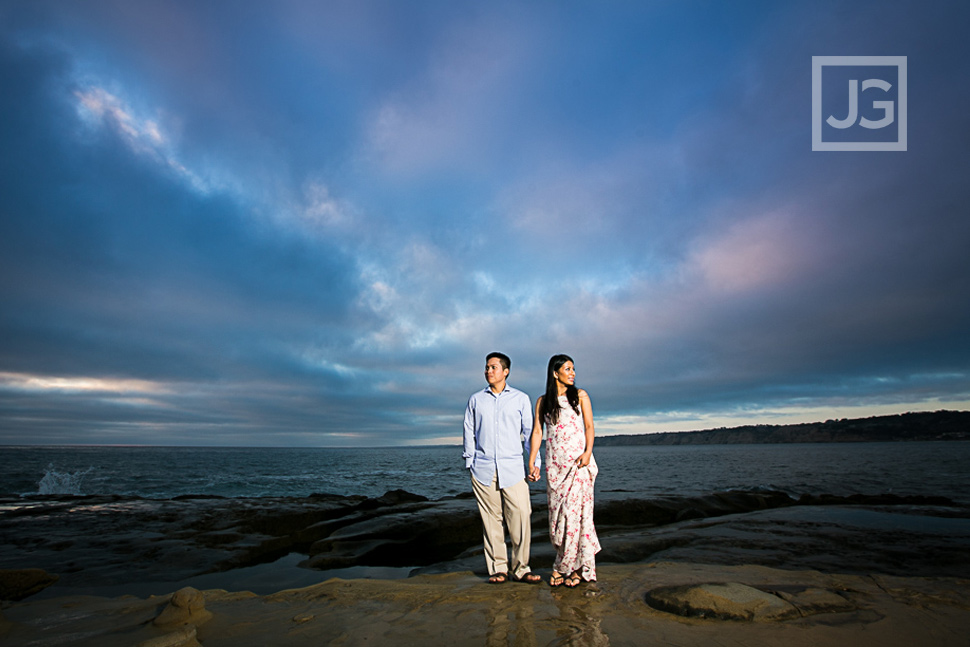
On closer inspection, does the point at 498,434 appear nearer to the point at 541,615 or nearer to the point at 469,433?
the point at 469,433

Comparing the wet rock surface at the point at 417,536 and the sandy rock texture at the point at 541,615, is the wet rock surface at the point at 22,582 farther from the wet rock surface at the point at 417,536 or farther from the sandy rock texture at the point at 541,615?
the sandy rock texture at the point at 541,615

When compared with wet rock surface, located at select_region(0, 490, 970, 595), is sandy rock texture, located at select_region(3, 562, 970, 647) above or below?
above

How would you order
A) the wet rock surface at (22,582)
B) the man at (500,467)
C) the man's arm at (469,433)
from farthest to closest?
the wet rock surface at (22,582)
the man's arm at (469,433)
the man at (500,467)

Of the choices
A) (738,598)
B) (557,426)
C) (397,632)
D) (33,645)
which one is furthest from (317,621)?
(738,598)

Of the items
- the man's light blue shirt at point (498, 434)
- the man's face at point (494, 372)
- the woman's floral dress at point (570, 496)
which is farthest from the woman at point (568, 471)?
the man's face at point (494, 372)

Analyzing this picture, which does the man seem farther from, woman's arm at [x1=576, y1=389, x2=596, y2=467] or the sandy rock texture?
woman's arm at [x1=576, y1=389, x2=596, y2=467]

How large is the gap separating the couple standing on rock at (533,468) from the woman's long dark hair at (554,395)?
0.01 m

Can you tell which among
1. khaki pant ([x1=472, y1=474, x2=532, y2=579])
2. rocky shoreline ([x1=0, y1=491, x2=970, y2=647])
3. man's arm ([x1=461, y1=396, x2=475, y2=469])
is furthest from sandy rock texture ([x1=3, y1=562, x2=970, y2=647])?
man's arm ([x1=461, y1=396, x2=475, y2=469])

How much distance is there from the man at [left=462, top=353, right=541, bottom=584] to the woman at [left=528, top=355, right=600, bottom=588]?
0.25m

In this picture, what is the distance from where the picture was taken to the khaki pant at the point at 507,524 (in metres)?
4.93

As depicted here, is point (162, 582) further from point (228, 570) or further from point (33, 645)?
point (33, 645)

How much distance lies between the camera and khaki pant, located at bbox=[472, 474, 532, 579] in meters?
4.93

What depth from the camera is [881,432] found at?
12025 centimetres

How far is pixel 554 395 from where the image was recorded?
16.4 ft
